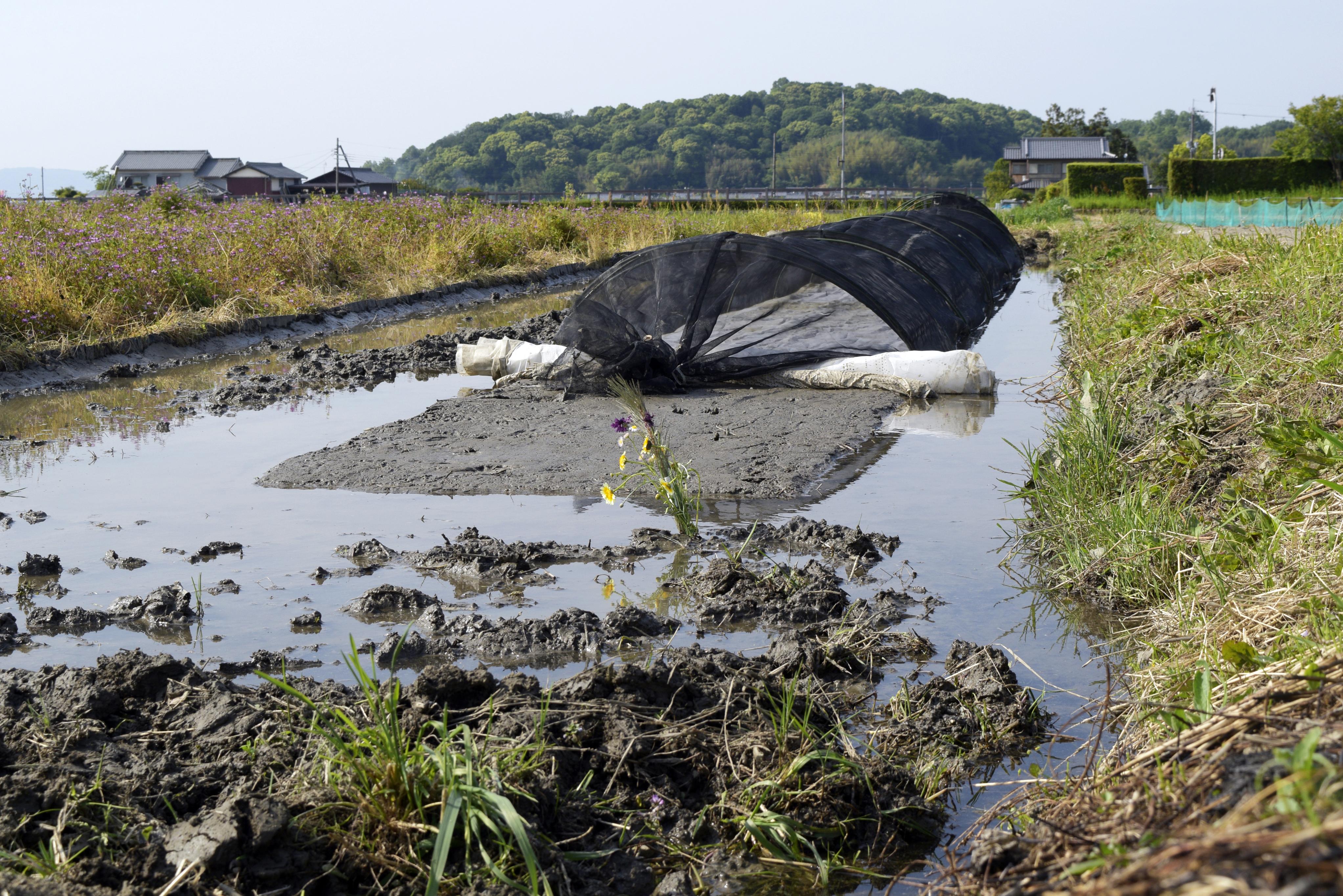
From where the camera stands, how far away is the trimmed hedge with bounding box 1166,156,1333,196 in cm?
3647

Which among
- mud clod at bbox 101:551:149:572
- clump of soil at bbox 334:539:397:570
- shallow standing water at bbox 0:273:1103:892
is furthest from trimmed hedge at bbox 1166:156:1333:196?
mud clod at bbox 101:551:149:572

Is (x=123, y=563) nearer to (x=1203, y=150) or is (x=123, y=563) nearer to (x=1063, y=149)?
(x=1203, y=150)

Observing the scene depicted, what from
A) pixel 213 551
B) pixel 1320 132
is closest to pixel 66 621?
pixel 213 551

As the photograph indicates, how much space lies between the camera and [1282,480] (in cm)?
385

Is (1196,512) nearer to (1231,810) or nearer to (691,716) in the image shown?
(691,716)

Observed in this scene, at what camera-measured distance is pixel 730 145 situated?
10281 centimetres

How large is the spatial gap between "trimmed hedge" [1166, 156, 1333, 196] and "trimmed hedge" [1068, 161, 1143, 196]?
2300 mm

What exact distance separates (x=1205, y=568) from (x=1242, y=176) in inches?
1598

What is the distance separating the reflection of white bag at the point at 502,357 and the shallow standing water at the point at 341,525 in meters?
0.91

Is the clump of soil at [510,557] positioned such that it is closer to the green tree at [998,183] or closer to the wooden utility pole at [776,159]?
the green tree at [998,183]

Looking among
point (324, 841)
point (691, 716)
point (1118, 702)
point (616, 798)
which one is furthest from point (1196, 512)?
point (324, 841)

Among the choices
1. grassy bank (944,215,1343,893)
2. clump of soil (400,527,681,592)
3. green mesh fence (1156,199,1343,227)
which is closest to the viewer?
grassy bank (944,215,1343,893)

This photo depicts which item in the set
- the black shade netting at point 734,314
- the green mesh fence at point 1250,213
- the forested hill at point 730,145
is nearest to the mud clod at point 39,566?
the black shade netting at point 734,314

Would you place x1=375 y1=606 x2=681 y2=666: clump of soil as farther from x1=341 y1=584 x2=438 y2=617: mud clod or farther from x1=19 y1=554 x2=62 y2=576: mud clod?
x1=19 y1=554 x2=62 y2=576: mud clod
